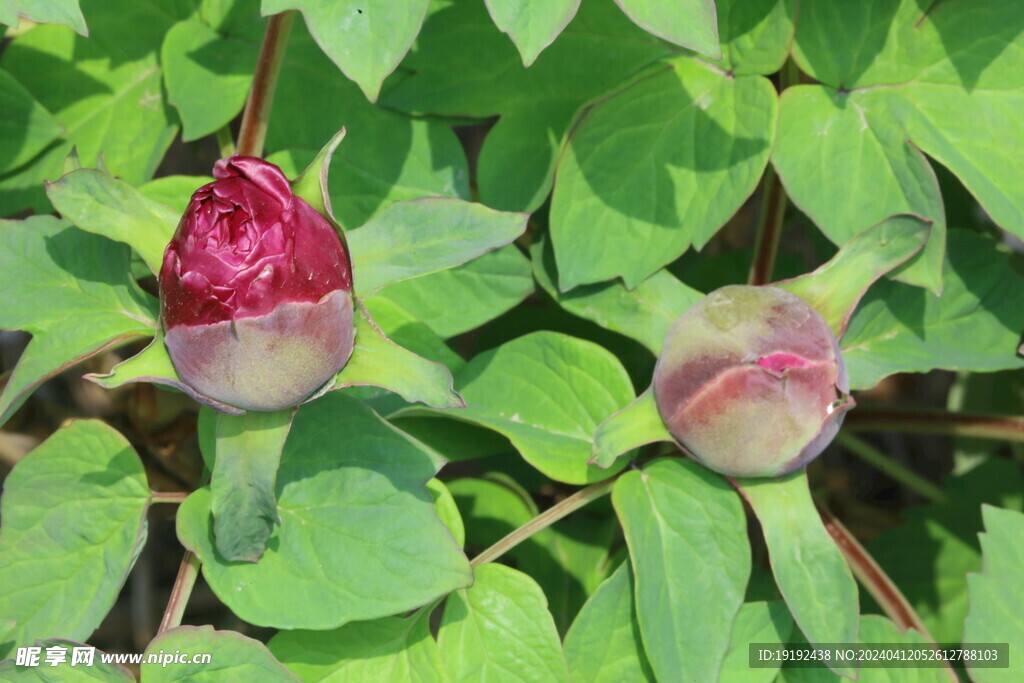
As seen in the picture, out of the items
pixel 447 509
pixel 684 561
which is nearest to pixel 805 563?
pixel 684 561

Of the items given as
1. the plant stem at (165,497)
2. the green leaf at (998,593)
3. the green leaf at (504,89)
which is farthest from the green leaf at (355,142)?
the green leaf at (998,593)

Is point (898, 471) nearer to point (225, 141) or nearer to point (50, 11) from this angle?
point (225, 141)

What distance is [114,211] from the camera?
0.84m

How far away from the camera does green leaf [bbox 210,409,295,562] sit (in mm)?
821

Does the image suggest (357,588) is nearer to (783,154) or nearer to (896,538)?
(783,154)

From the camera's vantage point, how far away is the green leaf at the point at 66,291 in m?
0.89

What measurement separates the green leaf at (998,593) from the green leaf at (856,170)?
286 millimetres

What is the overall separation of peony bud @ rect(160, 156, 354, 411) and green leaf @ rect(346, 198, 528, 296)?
0.05m

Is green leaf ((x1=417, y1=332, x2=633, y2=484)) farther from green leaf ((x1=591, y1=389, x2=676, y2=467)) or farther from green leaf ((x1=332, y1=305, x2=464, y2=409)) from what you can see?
green leaf ((x1=332, y1=305, x2=464, y2=409))

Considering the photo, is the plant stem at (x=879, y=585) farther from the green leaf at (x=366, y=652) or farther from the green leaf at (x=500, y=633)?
the green leaf at (x=366, y=652)

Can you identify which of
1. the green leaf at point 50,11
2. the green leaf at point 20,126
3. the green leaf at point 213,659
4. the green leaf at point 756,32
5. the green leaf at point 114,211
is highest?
the green leaf at point 50,11

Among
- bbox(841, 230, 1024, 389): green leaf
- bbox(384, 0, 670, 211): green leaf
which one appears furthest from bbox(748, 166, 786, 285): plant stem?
bbox(384, 0, 670, 211): green leaf

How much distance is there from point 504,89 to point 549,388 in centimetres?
37

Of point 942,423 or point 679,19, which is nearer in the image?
point 679,19
